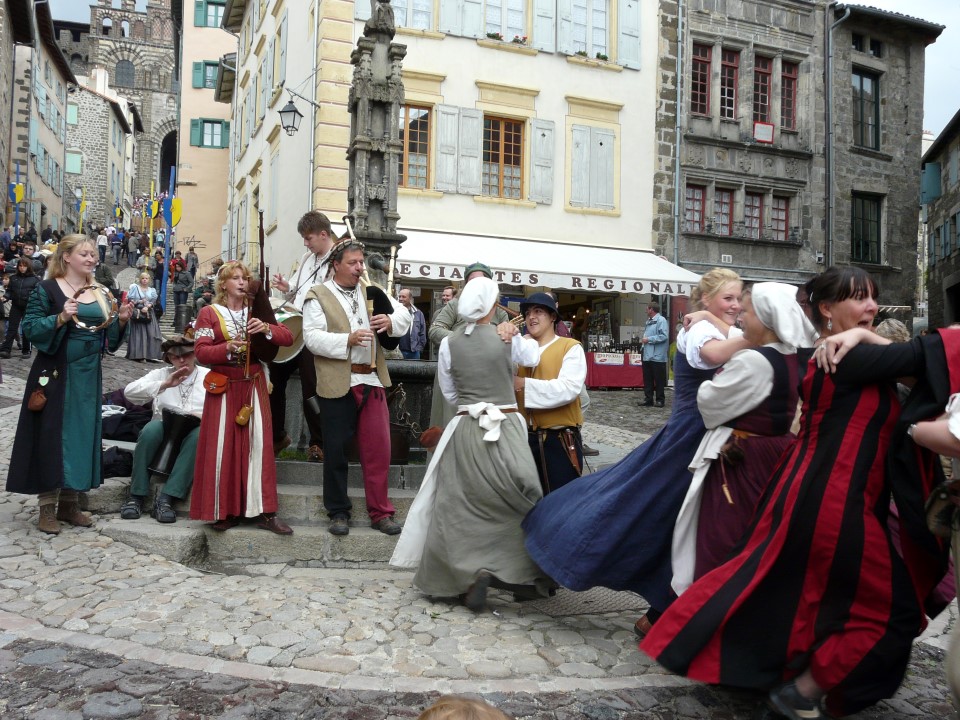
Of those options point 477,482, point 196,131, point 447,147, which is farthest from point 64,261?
point 196,131

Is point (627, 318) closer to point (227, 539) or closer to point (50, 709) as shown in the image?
point (227, 539)

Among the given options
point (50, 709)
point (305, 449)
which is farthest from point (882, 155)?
point (50, 709)

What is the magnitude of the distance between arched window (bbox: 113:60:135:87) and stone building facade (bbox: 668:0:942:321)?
215ft

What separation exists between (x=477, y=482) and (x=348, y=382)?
1.26 meters

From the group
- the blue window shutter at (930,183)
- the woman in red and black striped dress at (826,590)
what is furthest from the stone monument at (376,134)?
the blue window shutter at (930,183)

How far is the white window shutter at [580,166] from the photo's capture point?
21.2 meters

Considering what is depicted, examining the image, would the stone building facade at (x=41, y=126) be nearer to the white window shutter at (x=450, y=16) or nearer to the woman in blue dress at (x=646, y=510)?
the white window shutter at (x=450, y=16)

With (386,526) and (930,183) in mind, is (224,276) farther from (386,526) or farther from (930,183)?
(930,183)

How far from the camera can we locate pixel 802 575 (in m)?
3.32

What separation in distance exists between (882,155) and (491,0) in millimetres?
12302

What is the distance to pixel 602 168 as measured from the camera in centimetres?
2159

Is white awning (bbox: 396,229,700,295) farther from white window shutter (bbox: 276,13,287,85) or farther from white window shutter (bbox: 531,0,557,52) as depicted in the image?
white window shutter (bbox: 276,13,287,85)

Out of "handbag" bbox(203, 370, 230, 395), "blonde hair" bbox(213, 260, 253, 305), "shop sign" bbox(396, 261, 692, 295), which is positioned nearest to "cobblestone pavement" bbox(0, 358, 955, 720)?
"handbag" bbox(203, 370, 230, 395)

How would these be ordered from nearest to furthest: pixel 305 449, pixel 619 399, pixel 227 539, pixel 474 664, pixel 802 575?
pixel 802 575 < pixel 474 664 < pixel 227 539 < pixel 305 449 < pixel 619 399
